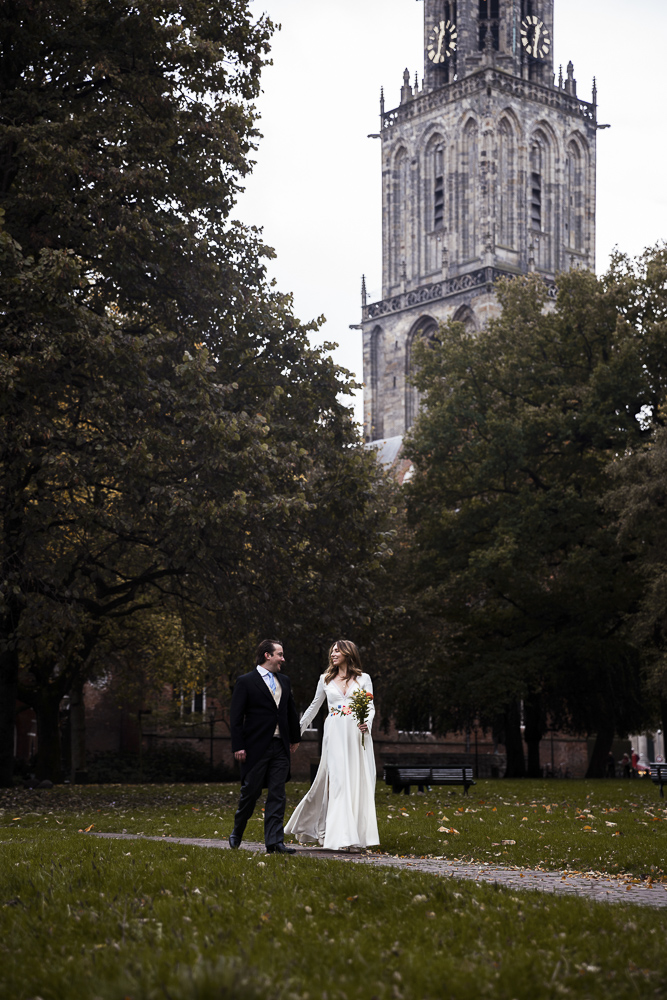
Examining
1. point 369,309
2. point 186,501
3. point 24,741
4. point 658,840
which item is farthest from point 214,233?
point 369,309

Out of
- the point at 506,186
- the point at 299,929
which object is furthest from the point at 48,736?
→ the point at 506,186

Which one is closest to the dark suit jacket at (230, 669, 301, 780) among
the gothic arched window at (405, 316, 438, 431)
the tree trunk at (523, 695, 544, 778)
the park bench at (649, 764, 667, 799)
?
the park bench at (649, 764, 667, 799)

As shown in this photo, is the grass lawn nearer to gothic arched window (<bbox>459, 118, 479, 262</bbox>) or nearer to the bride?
the bride

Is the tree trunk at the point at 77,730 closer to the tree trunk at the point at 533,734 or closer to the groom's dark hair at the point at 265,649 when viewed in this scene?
the tree trunk at the point at 533,734

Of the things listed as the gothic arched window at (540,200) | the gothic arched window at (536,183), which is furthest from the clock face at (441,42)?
the gothic arched window at (536,183)

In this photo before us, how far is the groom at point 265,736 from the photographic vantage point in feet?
36.1

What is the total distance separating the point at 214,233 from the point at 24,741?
83.9ft

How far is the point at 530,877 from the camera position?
9562mm

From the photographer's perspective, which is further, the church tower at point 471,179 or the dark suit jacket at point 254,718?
the church tower at point 471,179

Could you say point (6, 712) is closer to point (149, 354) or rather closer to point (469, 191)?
point (149, 354)

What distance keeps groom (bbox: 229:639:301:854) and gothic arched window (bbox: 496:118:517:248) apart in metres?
73.0

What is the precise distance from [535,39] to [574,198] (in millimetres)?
11690

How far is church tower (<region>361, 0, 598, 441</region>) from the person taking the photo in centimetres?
8119

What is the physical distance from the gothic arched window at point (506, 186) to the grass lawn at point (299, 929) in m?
73.3
